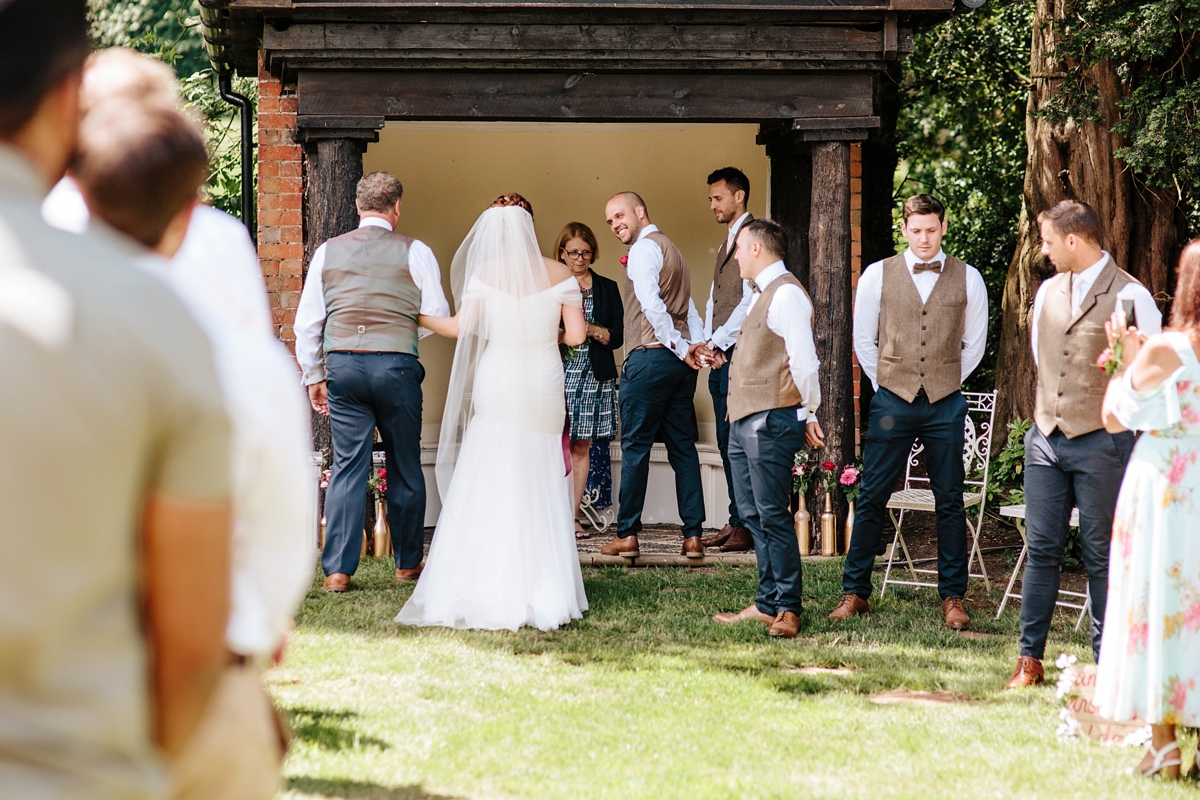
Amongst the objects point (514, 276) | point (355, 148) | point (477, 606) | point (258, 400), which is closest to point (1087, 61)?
point (514, 276)

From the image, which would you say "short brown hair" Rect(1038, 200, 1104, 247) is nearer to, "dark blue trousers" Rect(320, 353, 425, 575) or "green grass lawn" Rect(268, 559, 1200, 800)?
"green grass lawn" Rect(268, 559, 1200, 800)

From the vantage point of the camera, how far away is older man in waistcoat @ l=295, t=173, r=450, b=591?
591cm

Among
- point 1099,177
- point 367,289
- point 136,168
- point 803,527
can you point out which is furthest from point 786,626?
point 136,168

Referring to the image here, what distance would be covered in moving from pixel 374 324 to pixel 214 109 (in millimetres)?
8688

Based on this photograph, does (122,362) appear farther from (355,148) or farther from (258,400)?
(355,148)

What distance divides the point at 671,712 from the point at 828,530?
A: 324 centimetres

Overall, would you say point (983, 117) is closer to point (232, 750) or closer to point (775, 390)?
point (775, 390)

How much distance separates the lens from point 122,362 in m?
1.14

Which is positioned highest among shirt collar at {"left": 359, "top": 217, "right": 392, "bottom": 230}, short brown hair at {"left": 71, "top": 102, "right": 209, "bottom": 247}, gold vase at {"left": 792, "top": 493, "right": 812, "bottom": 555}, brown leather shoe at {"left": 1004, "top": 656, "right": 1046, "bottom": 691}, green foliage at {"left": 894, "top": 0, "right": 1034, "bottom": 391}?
green foliage at {"left": 894, "top": 0, "right": 1034, "bottom": 391}

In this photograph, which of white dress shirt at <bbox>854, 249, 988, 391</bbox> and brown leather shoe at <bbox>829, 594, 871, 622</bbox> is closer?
white dress shirt at <bbox>854, 249, 988, 391</bbox>

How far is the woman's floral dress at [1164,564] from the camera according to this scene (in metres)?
3.50

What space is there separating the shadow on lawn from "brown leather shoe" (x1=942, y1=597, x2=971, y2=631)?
3.00 m

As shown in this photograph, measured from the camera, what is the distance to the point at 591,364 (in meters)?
7.74

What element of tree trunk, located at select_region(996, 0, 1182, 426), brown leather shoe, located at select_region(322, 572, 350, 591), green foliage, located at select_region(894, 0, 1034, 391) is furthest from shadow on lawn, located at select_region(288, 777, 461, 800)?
green foliage, located at select_region(894, 0, 1034, 391)
